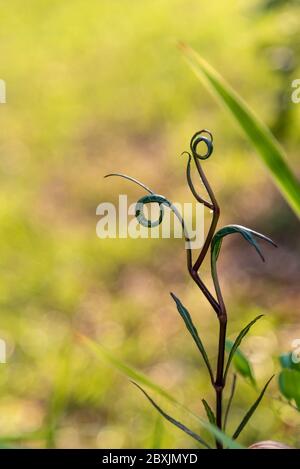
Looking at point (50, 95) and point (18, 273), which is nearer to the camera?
point (18, 273)

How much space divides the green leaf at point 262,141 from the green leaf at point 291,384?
206 millimetres

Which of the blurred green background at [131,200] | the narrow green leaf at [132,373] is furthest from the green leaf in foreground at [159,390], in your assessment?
the blurred green background at [131,200]

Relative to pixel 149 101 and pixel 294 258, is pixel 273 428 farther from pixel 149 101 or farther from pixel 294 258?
pixel 149 101

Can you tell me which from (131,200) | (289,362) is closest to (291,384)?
(289,362)

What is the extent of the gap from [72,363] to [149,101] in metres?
1.93

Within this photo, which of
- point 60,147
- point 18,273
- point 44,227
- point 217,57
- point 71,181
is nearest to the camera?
point 18,273

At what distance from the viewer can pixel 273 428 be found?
1849mm

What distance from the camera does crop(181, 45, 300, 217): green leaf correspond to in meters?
0.89

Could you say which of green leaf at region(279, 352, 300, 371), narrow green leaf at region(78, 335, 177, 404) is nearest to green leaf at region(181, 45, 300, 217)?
green leaf at region(279, 352, 300, 371)

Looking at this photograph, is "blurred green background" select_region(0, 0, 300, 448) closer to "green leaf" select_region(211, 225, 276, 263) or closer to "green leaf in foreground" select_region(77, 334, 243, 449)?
"green leaf in foreground" select_region(77, 334, 243, 449)

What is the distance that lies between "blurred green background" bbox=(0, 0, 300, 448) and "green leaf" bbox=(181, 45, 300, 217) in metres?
0.36

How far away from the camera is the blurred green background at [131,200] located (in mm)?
2039

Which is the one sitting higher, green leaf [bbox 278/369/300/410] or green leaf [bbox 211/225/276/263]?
green leaf [bbox 211/225/276/263]

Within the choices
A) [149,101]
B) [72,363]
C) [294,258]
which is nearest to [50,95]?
[149,101]
